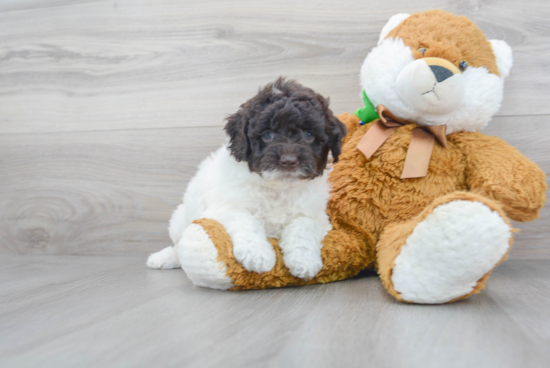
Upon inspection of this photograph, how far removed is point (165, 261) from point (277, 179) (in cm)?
69

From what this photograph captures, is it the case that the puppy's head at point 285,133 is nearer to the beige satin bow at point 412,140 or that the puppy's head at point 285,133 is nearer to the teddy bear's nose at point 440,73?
the beige satin bow at point 412,140

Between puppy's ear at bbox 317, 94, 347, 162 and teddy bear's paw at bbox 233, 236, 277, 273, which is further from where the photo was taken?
puppy's ear at bbox 317, 94, 347, 162

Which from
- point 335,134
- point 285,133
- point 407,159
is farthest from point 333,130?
point 407,159

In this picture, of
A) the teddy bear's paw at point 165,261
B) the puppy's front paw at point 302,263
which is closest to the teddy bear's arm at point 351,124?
the puppy's front paw at point 302,263

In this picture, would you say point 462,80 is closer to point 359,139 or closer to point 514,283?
point 359,139

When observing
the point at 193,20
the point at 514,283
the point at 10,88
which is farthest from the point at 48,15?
the point at 514,283

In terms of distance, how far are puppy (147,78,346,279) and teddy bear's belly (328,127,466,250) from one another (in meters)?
0.07

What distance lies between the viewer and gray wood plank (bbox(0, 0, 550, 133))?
1.60 m

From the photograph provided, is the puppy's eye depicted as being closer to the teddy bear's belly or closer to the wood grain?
the teddy bear's belly

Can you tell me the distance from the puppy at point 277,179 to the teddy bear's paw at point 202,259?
6 cm

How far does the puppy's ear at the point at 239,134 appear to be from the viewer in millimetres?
1172

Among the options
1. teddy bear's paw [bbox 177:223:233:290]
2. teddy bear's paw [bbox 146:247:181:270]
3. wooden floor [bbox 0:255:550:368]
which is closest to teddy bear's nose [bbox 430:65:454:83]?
wooden floor [bbox 0:255:550:368]

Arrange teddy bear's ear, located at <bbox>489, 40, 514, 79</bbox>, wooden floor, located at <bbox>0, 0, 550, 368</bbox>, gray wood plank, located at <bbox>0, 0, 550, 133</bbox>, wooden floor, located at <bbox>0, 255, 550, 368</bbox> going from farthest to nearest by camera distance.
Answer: gray wood plank, located at <bbox>0, 0, 550, 133</bbox>
teddy bear's ear, located at <bbox>489, 40, 514, 79</bbox>
wooden floor, located at <bbox>0, 0, 550, 368</bbox>
wooden floor, located at <bbox>0, 255, 550, 368</bbox>

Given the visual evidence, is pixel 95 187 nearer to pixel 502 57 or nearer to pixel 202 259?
pixel 202 259
